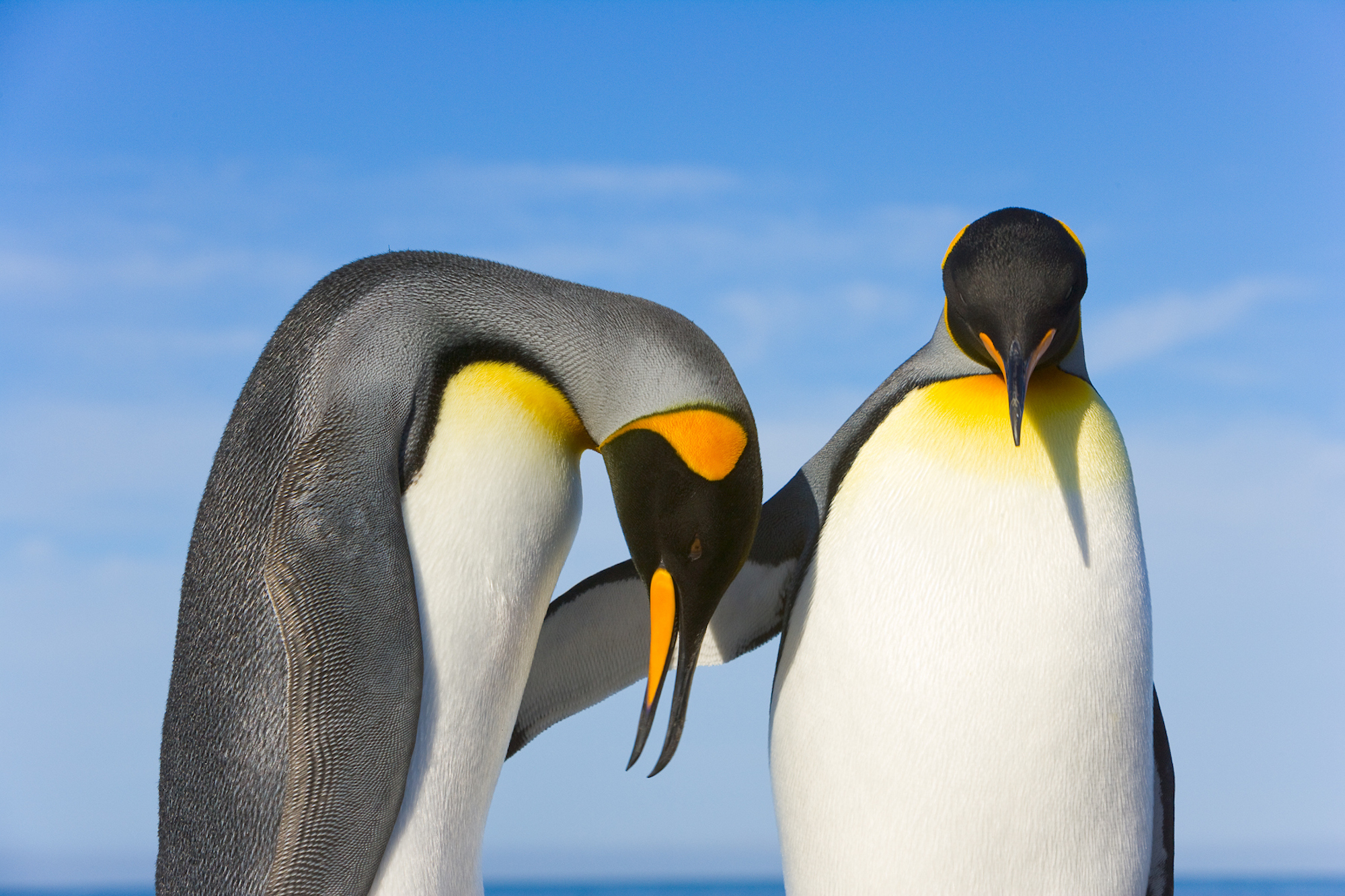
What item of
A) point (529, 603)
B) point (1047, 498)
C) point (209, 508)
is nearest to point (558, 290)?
point (529, 603)

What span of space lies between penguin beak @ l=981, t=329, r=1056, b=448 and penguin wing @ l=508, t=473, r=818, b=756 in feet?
1.89

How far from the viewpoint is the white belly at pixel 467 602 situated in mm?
2260

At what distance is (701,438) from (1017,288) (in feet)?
2.44

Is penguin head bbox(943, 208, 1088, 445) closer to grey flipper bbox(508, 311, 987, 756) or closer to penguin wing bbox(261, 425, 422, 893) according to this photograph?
grey flipper bbox(508, 311, 987, 756)

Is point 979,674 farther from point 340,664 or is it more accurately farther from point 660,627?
point 340,664

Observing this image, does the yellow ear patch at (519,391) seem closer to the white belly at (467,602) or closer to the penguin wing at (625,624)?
the white belly at (467,602)

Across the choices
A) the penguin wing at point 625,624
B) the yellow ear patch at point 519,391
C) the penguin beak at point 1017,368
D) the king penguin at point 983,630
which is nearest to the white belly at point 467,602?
the yellow ear patch at point 519,391

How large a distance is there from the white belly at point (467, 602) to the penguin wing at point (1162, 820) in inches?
67.3

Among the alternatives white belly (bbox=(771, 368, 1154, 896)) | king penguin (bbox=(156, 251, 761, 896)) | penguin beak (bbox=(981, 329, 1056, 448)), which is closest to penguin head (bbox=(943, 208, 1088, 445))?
penguin beak (bbox=(981, 329, 1056, 448))

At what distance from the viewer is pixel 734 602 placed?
288 cm

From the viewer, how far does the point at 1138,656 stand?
257cm

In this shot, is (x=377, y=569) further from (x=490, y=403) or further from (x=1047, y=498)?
(x=1047, y=498)

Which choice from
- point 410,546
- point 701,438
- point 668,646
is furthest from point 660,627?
point 410,546

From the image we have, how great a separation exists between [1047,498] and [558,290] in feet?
3.85
